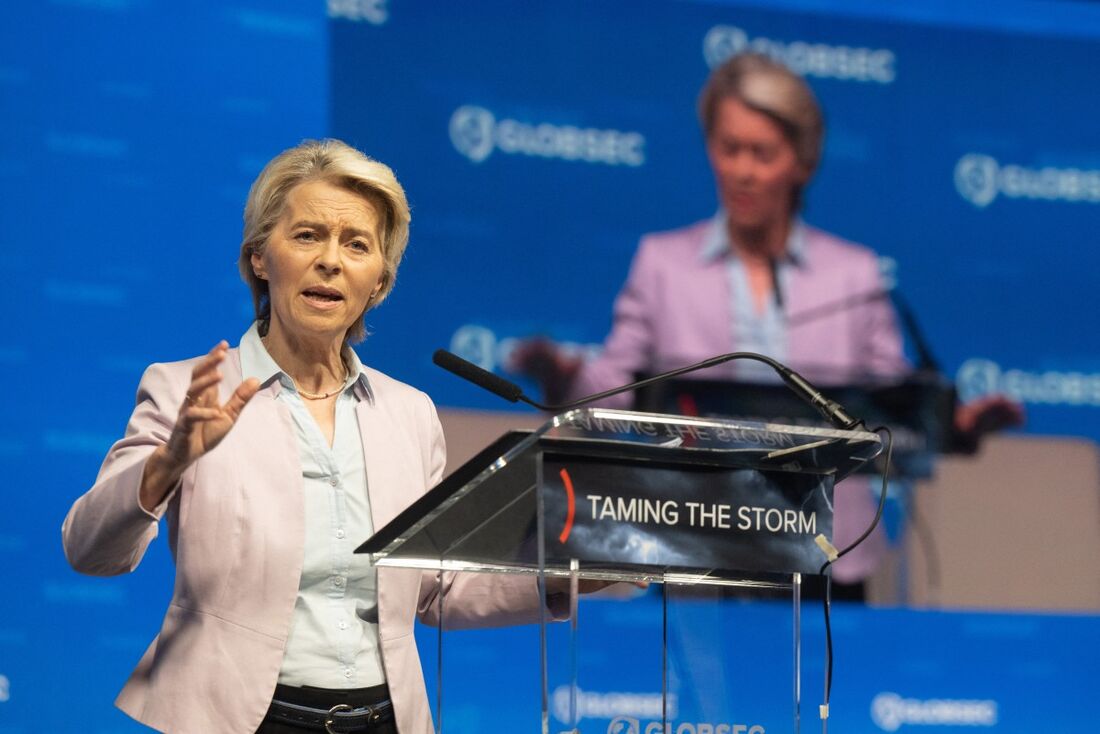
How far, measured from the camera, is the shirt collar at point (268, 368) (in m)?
1.87

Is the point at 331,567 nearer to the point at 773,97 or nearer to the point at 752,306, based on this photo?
the point at 752,306

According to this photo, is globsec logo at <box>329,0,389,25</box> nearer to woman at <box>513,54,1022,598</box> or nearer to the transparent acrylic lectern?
woman at <box>513,54,1022,598</box>

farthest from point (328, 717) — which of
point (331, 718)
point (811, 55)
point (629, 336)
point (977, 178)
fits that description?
point (977, 178)

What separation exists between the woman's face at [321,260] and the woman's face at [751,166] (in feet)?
6.44

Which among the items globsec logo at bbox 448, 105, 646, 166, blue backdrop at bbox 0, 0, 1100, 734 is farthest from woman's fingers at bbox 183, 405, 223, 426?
globsec logo at bbox 448, 105, 646, 166

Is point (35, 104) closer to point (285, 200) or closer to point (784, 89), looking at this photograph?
point (285, 200)

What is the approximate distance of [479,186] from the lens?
11.7 feet

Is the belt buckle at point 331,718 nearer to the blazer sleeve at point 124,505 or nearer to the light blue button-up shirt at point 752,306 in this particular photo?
the blazer sleeve at point 124,505

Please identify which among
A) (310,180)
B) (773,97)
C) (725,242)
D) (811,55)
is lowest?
(310,180)

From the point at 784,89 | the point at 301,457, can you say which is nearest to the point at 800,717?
the point at 301,457

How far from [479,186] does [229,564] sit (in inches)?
79.1

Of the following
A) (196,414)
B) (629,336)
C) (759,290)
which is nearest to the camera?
(196,414)

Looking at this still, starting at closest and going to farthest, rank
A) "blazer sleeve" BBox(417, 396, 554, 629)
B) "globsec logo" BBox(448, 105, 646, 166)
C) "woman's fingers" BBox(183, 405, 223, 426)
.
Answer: "woman's fingers" BBox(183, 405, 223, 426) → "blazer sleeve" BBox(417, 396, 554, 629) → "globsec logo" BBox(448, 105, 646, 166)

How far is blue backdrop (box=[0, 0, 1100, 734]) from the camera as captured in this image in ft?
10.2
